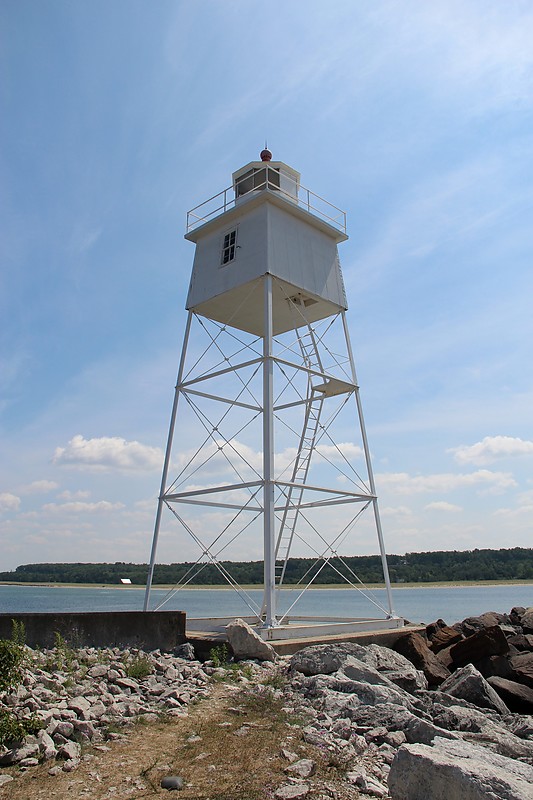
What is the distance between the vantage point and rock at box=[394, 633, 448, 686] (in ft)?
44.0

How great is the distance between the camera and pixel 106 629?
1249 cm

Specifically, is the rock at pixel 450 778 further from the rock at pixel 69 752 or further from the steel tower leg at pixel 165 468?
the steel tower leg at pixel 165 468

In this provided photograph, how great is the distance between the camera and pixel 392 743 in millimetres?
7512

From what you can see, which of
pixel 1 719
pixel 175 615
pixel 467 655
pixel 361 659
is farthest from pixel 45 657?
pixel 467 655

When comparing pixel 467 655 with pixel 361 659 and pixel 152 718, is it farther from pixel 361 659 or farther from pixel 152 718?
pixel 152 718

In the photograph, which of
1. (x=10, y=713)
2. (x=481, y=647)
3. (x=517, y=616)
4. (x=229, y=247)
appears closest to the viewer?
(x=10, y=713)

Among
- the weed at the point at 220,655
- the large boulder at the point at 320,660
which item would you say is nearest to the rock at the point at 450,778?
the large boulder at the point at 320,660

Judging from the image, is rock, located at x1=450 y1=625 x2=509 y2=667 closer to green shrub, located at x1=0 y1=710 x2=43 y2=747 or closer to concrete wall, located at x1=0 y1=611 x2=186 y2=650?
concrete wall, located at x1=0 y1=611 x2=186 y2=650

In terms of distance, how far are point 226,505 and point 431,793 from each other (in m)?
12.0

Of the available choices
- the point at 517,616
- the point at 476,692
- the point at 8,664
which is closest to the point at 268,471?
the point at 476,692

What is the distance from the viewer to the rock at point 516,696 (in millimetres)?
12156

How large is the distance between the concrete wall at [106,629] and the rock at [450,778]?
753 cm

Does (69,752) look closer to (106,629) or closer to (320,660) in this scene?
(320,660)

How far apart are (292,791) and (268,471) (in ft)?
29.9
